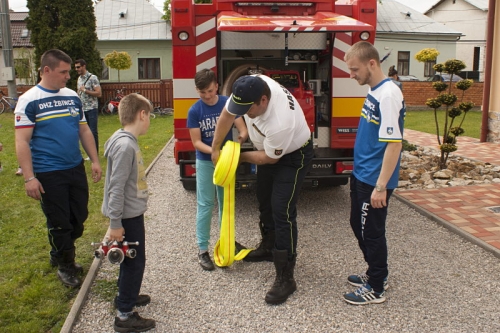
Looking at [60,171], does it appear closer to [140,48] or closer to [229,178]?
[229,178]

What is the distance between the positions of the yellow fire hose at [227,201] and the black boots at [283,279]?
55 centimetres

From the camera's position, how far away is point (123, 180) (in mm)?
3166

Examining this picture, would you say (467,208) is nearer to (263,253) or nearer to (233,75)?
(263,253)

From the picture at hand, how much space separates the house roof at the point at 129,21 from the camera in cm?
3319

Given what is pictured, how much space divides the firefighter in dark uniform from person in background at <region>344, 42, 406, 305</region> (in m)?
0.47

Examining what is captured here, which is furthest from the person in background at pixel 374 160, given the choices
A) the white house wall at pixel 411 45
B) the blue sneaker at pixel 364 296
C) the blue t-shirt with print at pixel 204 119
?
the white house wall at pixel 411 45

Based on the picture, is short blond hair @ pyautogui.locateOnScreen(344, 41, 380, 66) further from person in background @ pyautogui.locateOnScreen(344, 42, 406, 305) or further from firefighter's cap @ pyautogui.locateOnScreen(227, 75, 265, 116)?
firefighter's cap @ pyautogui.locateOnScreen(227, 75, 265, 116)

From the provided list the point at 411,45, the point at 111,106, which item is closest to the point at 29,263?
the point at 111,106

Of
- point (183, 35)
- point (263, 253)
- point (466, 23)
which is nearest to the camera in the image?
point (263, 253)

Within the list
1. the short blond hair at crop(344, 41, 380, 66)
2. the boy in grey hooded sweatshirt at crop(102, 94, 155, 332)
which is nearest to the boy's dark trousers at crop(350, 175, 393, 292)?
the short blond hair at crop(344, 41, 380, 66)

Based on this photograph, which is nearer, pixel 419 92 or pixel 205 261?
pixel 205 261

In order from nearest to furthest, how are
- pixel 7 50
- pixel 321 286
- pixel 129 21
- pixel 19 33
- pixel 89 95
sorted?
pixel 321 286, pixel 89 95, pixel 7 50, pixel 129 21, pixel 19 33

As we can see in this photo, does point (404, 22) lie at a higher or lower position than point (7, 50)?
higher

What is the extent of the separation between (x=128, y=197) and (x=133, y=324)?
35.6 inches
